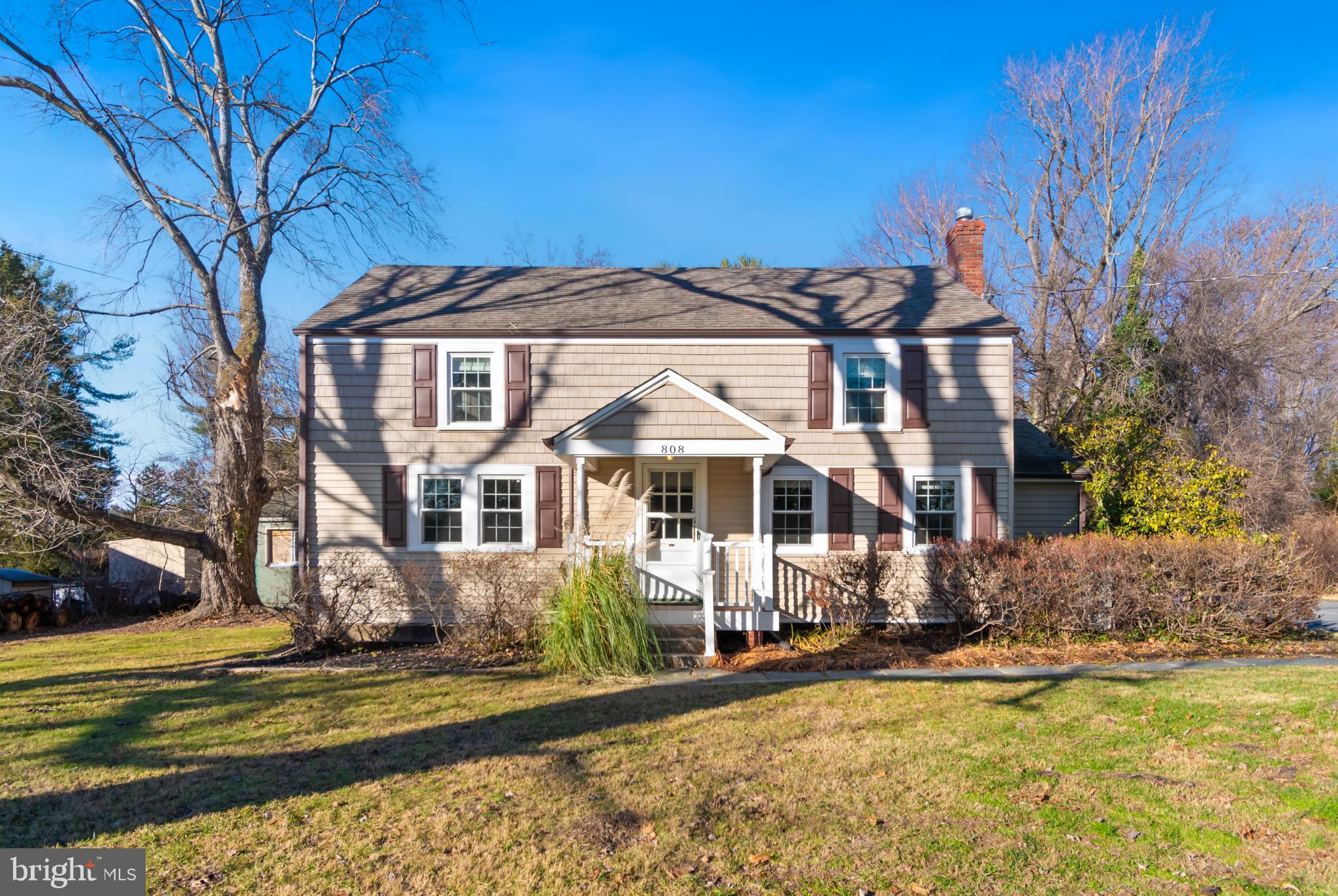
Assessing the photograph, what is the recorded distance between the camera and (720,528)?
12.6m

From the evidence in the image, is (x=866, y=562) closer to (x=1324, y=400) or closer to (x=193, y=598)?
(x=193, y=598)

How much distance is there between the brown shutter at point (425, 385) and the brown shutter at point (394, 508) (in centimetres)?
88

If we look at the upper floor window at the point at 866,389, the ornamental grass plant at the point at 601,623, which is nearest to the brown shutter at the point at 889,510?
the upper floor window at the point at 866,389

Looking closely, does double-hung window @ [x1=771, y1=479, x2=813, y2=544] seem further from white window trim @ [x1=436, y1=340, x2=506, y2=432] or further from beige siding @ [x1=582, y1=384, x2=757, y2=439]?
white window trim @ [x1=436, y1=340, x2=506, y2=432]

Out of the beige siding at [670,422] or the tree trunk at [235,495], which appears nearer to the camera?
the beige siding at [670,422]

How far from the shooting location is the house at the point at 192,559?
20.4 meters

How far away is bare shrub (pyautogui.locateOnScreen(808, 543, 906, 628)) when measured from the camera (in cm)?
1062

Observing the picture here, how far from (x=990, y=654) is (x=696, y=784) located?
602 cm

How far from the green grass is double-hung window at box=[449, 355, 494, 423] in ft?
16.9

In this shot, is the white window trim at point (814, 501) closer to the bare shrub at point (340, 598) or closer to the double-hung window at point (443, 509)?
the double-hung window at point (443, 509)

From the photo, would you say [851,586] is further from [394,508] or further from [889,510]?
[394,508]

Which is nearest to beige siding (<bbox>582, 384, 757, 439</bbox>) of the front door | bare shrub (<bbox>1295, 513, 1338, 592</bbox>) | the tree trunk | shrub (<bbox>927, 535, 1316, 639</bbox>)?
the front door

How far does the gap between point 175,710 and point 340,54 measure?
46.8 ft

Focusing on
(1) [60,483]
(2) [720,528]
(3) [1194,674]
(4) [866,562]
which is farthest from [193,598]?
(3) [1194,674]
